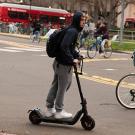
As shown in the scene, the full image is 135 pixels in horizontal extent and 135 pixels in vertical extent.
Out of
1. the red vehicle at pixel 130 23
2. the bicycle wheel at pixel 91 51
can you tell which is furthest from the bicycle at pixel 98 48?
the red vehicle at pixel 130 23

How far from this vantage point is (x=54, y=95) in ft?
28.2

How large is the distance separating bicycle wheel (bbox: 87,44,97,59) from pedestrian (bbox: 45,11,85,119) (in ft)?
52.2

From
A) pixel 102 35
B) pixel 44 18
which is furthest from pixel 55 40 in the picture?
pixel 44 18

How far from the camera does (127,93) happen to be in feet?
35.7

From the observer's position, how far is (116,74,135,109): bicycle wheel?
424 inches

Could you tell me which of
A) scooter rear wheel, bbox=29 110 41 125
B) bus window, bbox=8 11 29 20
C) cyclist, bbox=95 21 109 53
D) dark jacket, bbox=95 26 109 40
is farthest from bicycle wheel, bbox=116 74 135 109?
bus window, bbox=8 11 29 20

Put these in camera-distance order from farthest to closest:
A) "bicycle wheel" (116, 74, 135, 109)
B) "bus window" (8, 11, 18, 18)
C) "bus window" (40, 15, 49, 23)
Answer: "bus window" (40, 15, 49, 23)
"bus window" (8, 11, 18, 18)
"bicycle wheel" (116, 74, 135, 109)

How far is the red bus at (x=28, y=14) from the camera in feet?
240

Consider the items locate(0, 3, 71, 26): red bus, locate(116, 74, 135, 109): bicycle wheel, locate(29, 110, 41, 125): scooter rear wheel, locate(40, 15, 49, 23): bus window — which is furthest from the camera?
locate(40, 15, 49, 23): bus window

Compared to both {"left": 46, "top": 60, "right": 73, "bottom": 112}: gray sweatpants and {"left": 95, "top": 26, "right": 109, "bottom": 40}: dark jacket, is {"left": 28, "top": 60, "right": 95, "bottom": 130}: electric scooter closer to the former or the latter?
{"left": 46, "top": 60, "right": 73, "bottom": 112}: gray sweatpants

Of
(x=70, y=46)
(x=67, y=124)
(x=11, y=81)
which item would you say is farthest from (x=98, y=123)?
(x=11, y=81)

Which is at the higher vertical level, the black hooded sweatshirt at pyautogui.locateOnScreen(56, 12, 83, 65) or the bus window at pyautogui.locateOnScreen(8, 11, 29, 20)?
the black hooded sweatshirt at pyautogui.locateOnScreen(56, 12, 83, 65)

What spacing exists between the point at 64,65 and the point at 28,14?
66.6 meters

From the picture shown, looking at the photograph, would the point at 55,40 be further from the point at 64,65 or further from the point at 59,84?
the point at 59,84
